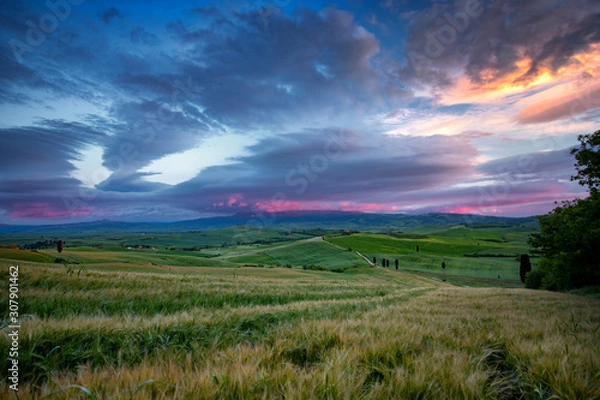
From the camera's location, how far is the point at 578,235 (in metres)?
23.5

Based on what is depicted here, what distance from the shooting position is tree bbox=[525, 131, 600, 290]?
19172 mm

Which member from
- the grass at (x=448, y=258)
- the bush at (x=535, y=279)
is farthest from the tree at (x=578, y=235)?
the grass at (x=448, y=258)

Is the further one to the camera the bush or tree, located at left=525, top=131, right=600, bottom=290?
the bush

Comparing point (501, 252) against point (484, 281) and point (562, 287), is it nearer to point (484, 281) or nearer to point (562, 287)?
point (484, 281)

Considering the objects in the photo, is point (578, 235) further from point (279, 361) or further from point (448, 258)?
point (448, 258)

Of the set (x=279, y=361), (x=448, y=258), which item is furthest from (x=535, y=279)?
(x=279, y=361)

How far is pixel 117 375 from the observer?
2268 mm

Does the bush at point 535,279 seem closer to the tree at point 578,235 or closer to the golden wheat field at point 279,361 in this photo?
the tree at point 578,235

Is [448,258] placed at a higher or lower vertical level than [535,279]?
lower

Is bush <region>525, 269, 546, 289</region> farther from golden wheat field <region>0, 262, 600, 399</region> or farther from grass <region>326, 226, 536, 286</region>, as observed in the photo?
golden wheat field <region>0, 262, 600, 399</region>

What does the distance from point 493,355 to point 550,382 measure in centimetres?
136

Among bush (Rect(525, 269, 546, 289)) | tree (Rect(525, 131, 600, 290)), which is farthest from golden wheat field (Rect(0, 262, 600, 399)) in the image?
bush (Rect(525, 269, 546, 289))

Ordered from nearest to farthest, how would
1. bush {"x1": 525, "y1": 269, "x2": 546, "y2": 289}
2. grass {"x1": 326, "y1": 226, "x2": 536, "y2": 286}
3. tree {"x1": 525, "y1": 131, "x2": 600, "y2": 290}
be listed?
1. tree {"x1": 525, "y1": 131, "x2": 600, "y2": 290}
2. bush {"x1": 525, "y1": 269, "x2": 546, "y2": 289}
3. grass {"x1": 326, "y1": 226, "x2": 536, "y2": 286}

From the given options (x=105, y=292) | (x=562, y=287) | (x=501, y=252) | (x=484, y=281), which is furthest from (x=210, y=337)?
(x=501, y=252)
